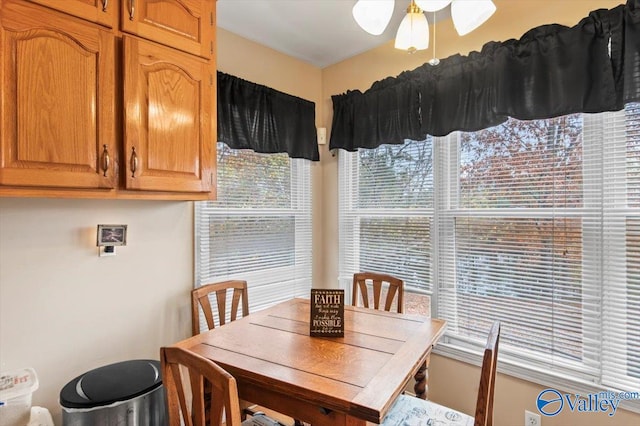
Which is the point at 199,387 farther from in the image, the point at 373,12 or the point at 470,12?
the point at 470,12

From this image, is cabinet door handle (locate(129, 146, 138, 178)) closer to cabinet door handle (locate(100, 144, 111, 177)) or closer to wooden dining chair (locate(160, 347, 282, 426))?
cabinet door handle (locate(100, 144, 111, 177))

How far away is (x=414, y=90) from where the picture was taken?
242 cm

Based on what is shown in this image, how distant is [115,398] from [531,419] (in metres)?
2.18

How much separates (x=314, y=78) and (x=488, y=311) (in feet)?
7.69

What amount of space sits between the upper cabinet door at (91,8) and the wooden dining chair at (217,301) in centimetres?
148

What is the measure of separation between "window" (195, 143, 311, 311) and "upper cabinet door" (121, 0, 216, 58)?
0.73m

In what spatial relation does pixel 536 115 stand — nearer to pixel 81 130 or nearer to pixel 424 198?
pixel 424 198

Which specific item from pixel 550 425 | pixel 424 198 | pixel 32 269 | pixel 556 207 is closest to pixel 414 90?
pixel 424 198

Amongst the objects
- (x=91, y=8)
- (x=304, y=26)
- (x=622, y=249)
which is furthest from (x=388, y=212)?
(x=91, y=8)

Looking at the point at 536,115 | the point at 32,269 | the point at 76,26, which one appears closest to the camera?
the point at 76,26

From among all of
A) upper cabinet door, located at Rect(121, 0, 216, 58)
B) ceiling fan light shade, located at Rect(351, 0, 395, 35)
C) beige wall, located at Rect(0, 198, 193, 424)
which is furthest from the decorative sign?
upper cabinet door, located at Rect(121, 0, 216, 58)

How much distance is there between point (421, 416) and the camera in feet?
5.17

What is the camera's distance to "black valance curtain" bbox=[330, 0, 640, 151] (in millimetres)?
1670

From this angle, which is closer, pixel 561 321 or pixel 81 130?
pixel 81 130
